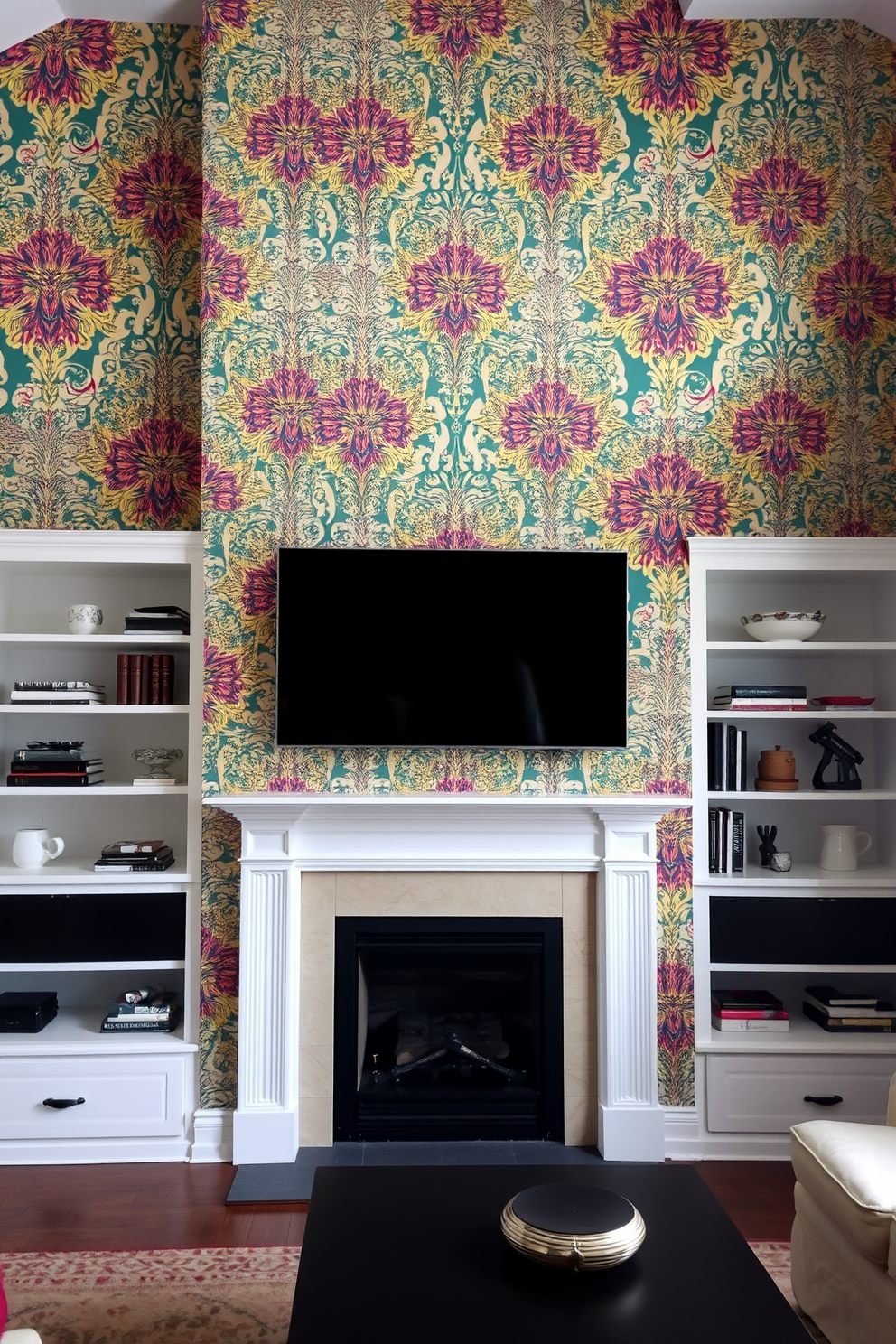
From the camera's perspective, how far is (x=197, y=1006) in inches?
128

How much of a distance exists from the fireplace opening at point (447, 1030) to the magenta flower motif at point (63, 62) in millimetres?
3081

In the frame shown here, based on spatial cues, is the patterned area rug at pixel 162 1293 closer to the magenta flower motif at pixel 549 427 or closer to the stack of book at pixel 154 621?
the stack of book at pixel 154 621

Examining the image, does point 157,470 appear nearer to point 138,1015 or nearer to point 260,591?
point 260,591

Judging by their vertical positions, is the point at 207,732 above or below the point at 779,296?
below

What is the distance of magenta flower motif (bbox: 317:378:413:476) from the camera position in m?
3.32

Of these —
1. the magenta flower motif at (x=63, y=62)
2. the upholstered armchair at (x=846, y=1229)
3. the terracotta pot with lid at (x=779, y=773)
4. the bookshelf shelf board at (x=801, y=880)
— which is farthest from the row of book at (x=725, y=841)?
the magenta flower motif at (x=63, y=62)

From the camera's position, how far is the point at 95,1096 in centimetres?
316

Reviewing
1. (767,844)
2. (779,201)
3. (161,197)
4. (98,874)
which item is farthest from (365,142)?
(767,844)

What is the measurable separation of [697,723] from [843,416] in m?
1.19

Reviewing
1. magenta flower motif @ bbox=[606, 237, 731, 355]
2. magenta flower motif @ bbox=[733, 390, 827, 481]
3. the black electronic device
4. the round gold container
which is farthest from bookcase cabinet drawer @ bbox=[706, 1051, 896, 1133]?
magenta flower motif @ bbox=[606, 237, 731, 355]

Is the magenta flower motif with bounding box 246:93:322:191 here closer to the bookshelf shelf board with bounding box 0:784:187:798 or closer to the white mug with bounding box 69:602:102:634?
the white mug with bounding box 69:602:102:634

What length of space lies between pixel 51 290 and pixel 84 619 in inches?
48.8

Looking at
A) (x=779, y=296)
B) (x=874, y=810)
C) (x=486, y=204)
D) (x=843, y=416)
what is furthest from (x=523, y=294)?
(x=874, y=810)

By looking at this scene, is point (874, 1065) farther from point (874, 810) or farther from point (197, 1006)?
point (197, 1006)
